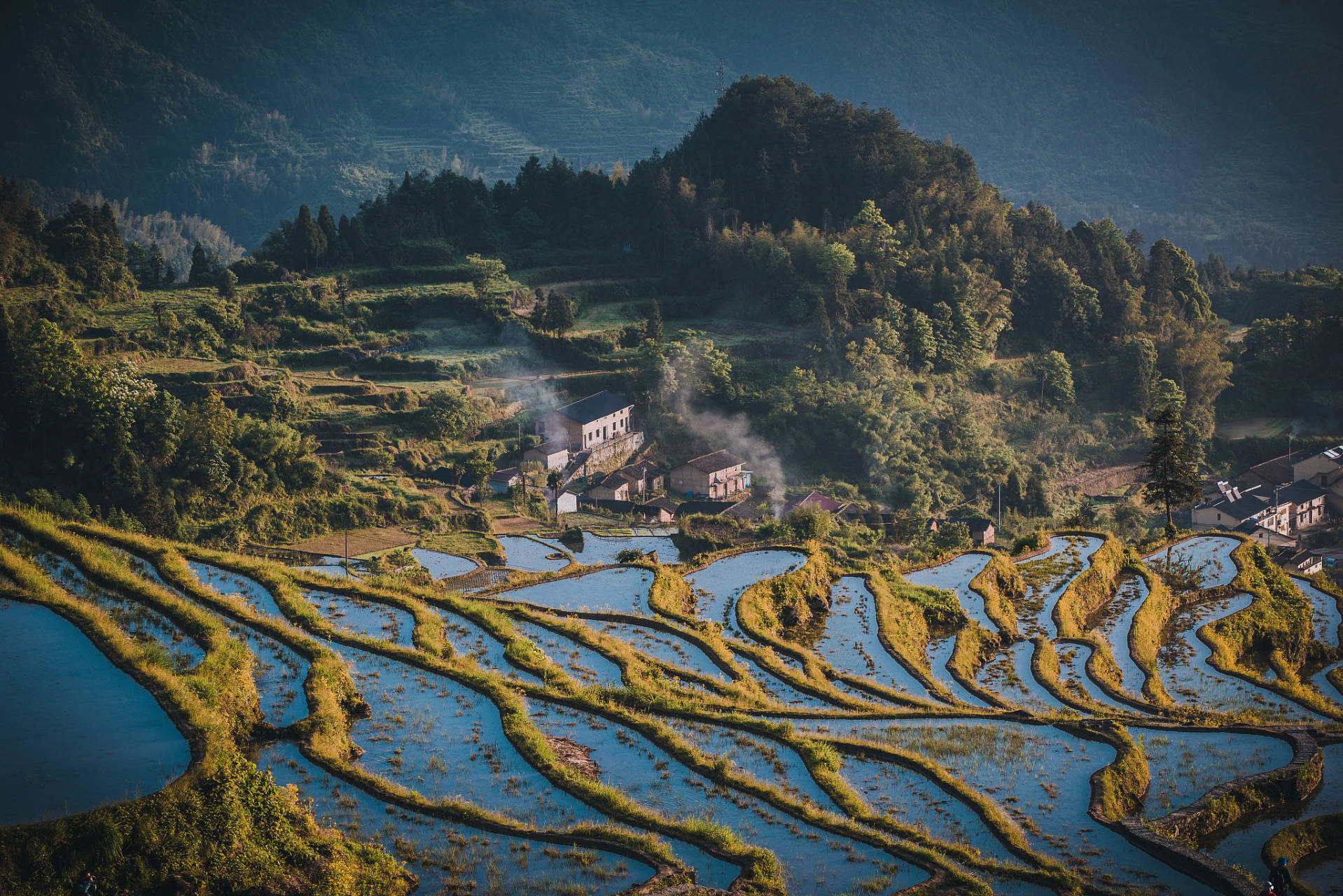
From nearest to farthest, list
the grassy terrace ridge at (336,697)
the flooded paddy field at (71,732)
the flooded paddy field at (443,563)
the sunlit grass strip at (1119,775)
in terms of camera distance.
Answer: the flooded paddy field at (71,732), the grassy terrace ridge at (336,697), the sunlit grass strip at (1119,775), the flooded paddy field at (443,563)

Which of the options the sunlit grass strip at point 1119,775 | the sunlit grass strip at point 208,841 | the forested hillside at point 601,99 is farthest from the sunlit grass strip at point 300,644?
the forested hillside at point 601,99

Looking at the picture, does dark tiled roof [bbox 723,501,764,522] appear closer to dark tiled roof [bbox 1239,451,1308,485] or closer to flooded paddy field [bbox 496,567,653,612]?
flooded paddy field [bbox 496,567,653,612]

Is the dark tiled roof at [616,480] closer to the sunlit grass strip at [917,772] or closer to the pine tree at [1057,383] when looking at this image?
the pine tree at [1057,383]

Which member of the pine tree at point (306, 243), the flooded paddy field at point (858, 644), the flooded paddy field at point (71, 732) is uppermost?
the pine tree at point (306, 243)

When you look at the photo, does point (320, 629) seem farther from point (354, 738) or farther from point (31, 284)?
point (31, 284)

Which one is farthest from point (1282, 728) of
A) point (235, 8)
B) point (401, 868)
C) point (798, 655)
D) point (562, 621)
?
point (235, 8)

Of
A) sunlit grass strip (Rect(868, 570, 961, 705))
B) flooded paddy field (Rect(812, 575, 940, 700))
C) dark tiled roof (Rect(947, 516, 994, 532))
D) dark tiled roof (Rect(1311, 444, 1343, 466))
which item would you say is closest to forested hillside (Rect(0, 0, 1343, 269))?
dark tiled roof (Rect(1311, 444, 1343, 466))

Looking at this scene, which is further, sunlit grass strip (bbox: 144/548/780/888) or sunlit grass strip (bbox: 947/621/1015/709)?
sunlit grass strip (bbox: 947/621/1015/709)
